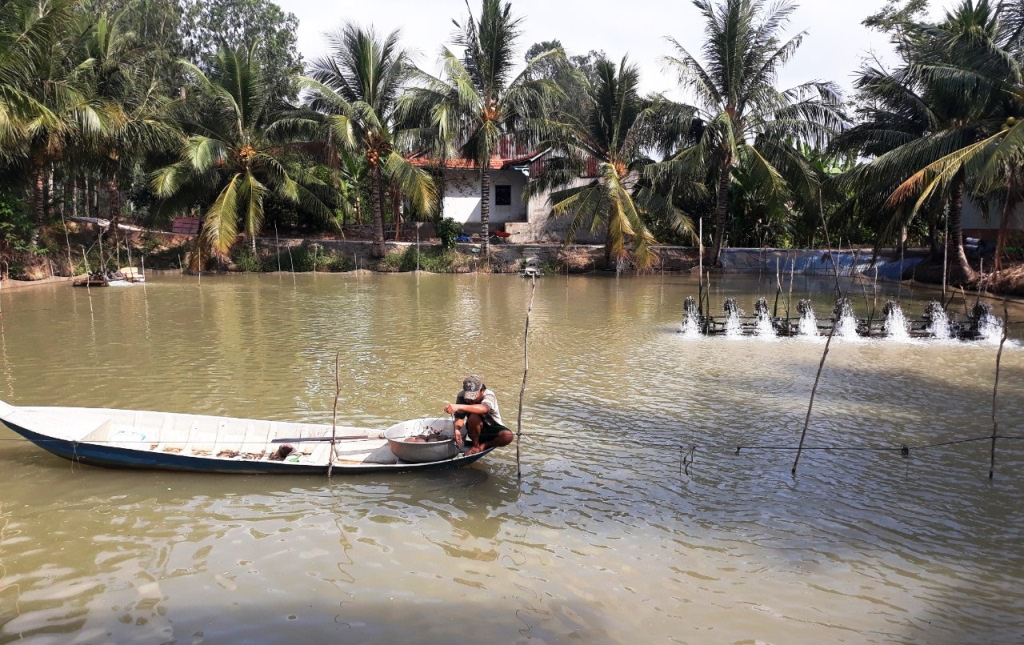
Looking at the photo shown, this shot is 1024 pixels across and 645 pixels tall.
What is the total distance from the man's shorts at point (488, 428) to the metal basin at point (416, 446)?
0.24 meters

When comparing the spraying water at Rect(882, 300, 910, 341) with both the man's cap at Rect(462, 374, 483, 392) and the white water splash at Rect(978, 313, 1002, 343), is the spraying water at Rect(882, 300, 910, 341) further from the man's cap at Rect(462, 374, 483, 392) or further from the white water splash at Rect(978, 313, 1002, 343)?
the man's cap at Rect(462, 374, 483, 392)

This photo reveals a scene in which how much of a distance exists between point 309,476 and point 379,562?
1.88 metres

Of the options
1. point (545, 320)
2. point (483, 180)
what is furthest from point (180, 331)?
point (483, 180)

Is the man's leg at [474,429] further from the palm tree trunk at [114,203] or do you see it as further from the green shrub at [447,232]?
the palm tree trunk at [114,203]

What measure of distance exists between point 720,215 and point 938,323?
14872mm

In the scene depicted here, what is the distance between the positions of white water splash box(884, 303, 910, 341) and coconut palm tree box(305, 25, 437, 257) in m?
17.7

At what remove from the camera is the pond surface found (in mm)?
5305

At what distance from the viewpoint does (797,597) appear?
18.3 ft

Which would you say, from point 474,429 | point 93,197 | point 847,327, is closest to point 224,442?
point 474,429

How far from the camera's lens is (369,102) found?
2958 cm

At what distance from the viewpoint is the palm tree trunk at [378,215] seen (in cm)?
3083

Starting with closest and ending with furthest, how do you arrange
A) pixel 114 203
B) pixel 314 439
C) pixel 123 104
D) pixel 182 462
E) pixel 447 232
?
pixel 182 462 < pixel 314 439 < pixel 123 104 < pixel 114 203 < pixel 447 232

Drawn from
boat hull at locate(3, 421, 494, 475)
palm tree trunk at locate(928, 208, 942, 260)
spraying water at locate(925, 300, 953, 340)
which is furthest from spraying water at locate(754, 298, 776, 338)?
palm tree trunk at locate(928, 208, 942, 260)

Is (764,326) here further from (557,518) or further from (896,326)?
(557,518)
